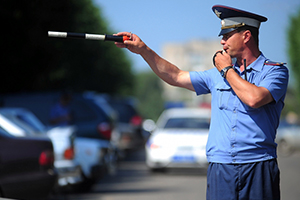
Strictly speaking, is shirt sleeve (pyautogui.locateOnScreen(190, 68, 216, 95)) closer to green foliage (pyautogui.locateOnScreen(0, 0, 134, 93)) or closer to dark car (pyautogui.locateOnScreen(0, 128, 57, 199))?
dark car (pyautogui.locateOnScreen(0, 128, 57, 199))

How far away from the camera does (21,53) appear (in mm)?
15844

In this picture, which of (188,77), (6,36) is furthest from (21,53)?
(188,77)

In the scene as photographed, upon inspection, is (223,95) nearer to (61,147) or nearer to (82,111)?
(61,147)

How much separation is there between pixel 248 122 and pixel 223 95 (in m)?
0.25

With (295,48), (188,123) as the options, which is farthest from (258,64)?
(295,48)

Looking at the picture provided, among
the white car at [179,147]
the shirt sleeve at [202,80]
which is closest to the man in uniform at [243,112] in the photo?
the shirt sleeve at [202,80]

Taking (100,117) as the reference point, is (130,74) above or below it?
above

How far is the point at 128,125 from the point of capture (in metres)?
17.8

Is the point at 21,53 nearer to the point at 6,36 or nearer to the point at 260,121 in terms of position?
the point at 6,36

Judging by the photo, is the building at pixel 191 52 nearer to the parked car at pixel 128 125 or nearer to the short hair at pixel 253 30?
the parked car at pixel 128 125

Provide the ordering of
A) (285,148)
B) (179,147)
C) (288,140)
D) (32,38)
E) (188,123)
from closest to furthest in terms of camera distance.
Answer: (179,147) < (188,123) < (32,38) < (285,148) < (288,140)

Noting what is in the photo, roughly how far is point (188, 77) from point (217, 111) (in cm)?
36

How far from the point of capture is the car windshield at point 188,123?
14055mm

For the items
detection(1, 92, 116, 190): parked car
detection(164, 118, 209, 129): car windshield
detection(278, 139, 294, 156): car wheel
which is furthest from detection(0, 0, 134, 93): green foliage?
detection(278, 139, 294, 156): car wheel
